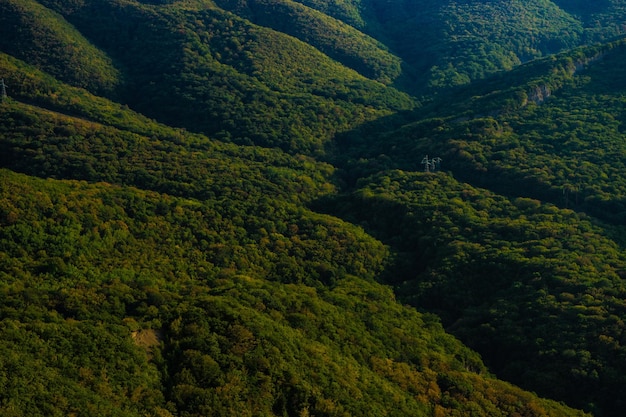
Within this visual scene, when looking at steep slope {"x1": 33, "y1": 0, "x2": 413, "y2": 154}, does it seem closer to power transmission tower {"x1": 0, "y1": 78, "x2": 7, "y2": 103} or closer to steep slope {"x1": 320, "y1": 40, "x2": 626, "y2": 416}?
steep slope {"x1": 320, "y1": 40, "x2": 626, "y2": 416}

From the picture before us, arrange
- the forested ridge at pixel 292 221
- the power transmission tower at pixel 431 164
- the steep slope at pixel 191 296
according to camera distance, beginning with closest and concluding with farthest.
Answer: the steep slope at pixel 191 296 < the forested ridge at pixel 292 221 < the power transmission tower at pixel 431 164

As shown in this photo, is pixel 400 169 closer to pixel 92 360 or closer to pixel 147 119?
pixel 147 119

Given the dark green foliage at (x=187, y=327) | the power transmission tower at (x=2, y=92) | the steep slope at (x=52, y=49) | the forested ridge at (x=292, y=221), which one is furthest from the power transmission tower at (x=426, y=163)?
the power transmission tower at (x=2, y=92)

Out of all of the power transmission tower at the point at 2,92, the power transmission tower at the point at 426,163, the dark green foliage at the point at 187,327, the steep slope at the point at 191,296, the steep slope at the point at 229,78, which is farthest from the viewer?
the steep slope at the point at 229,78

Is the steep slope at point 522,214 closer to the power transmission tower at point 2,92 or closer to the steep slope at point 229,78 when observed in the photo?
the steep slope at point 229,78

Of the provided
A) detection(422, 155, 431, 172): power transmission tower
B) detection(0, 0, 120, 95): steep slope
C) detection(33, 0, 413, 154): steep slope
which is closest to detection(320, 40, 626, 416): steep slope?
detection(422, 155, 431, 172): power transmission tower
